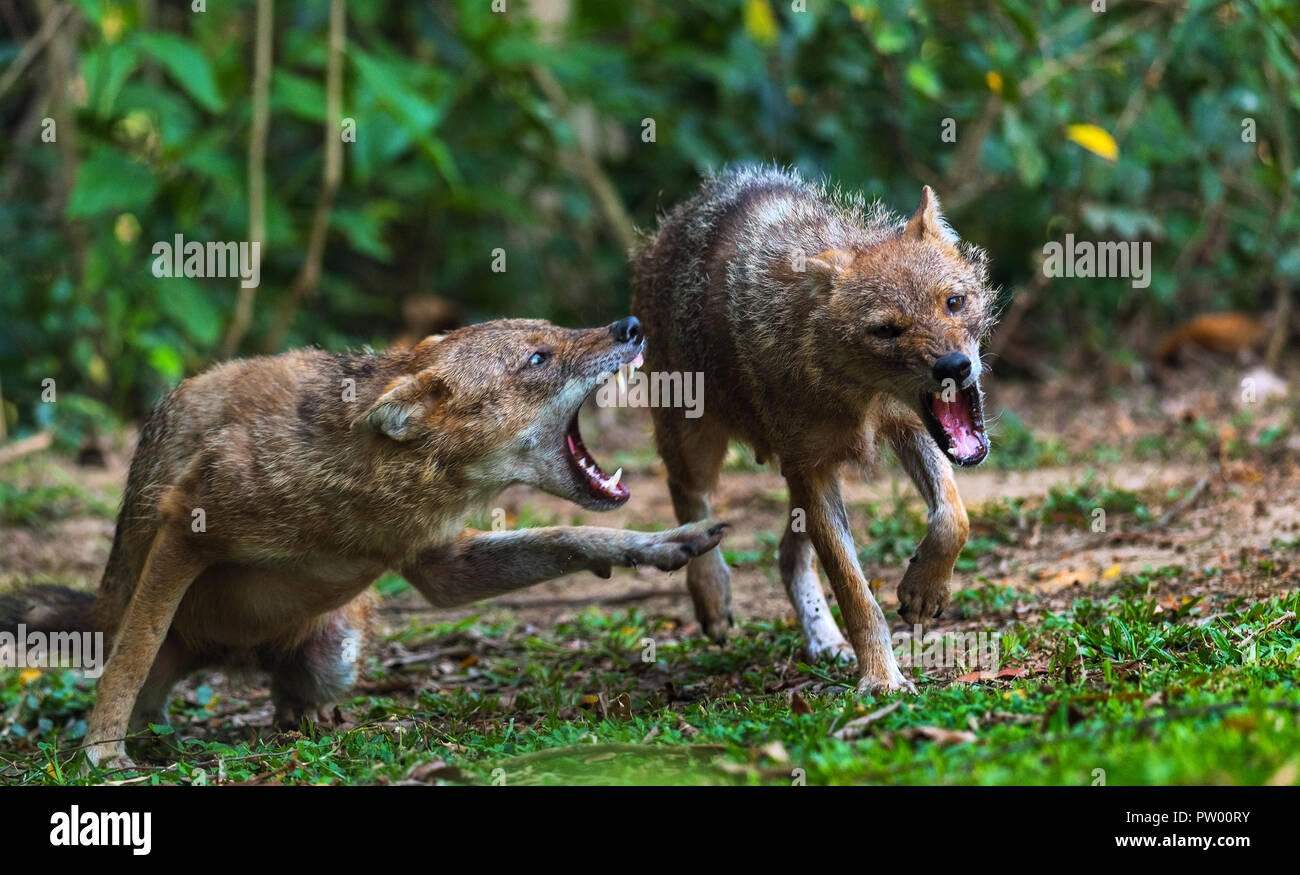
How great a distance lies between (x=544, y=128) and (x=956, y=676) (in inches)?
338

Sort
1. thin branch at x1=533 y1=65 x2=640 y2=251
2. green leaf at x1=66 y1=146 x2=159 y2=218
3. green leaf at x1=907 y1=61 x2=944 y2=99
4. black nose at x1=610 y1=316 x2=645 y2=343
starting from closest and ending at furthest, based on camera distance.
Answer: black nose at x1=610 y1=316 x2=645 y2=343
green leaf at x1=907 y1=61 x2=944 y2=99
green leaf at x1=66 y1=146 x2=159 y2=218
thin branch at x1=533 y1=65 x2=640 y2=251

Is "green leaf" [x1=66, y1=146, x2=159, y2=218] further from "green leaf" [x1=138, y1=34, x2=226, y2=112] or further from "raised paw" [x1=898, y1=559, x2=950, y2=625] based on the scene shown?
"raised paw" [x1=898, y1=559, x2=950, y2=625]

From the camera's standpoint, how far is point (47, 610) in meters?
7.14

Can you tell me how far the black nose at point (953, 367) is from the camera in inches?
223

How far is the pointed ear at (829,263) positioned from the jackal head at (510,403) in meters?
0.91

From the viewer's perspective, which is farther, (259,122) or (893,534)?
(259,122)

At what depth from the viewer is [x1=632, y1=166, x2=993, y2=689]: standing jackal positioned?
19.4 ft

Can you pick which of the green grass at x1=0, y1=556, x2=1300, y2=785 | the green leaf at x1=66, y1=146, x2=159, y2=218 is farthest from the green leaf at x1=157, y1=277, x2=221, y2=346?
the green grass at x1=0, y1=556, x2=1300, y2=785

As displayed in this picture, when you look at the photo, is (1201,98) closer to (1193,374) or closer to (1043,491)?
(1193,374)

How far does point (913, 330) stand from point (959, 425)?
50 centimetres

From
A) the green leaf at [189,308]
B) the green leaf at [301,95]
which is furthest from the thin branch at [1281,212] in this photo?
the green leaf at [189,308]

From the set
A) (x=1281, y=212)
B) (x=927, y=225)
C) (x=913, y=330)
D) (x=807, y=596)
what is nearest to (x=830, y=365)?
A: (x=913, y=330)

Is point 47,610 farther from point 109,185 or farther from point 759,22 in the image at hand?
point 759,22

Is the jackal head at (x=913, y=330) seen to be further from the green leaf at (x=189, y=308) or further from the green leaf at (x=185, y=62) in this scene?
the green leaf at (x=189, y=308)
